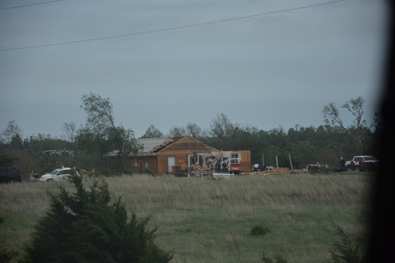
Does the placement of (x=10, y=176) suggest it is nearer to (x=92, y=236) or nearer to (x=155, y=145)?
(x=155, y=145)

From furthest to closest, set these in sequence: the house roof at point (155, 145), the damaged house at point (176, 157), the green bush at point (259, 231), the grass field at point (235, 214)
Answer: the house roof at point (155, 145) → the damaged house at point (176, 157) → the green bush at point (259, 231) → the grass field at point (235, 214)

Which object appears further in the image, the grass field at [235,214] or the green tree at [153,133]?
the green tree at [153,133]

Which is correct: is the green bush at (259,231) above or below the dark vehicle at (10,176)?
below

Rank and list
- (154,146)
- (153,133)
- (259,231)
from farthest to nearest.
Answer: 1. (153,133)
2. (154,146)
3. (259,231)

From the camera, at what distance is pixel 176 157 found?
5069 cm

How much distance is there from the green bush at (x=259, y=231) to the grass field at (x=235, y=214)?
19 cm

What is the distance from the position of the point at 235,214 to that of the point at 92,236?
9327 mm

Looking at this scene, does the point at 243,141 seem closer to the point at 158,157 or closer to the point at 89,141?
the point at 158,157

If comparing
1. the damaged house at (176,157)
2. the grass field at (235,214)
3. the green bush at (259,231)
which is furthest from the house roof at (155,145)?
the green bush at (259,231)

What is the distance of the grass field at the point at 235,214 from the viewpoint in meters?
9.80

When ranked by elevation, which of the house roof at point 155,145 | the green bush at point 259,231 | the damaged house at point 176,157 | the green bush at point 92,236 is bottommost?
the green bush at point 259,231

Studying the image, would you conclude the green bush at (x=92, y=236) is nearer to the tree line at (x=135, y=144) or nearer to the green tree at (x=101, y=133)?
the tree line at (x=135, y=144)

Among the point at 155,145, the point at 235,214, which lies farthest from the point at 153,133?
the point at 235,214

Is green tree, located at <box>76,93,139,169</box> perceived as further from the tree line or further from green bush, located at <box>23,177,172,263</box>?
green bush, located at <box>23,177,172,263</box>
